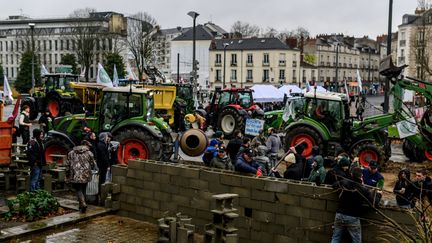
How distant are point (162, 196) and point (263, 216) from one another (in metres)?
2.52

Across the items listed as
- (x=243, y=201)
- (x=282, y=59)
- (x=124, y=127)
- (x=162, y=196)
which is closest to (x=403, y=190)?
(x=243, y=201)

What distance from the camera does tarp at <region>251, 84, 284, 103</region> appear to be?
3912 centimetres

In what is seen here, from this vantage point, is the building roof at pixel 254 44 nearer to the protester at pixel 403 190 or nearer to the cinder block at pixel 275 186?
the protester at pixel 403 190

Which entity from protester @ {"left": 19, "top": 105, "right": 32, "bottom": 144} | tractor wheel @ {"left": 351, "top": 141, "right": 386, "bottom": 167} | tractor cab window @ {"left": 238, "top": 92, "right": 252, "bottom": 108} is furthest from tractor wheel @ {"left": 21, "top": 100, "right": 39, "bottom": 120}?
tractor wheel @ {"left": 351, "top": 141, "right": 386, "bottom": 167}

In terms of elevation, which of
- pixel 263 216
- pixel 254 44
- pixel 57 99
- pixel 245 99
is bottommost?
pixel 263 216

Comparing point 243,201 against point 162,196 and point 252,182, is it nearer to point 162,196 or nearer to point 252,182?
point 252,182

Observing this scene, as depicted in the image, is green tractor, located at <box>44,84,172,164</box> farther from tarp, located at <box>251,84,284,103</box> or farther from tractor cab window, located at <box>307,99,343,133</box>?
tarp, located at <box>251,84,284,103</box>

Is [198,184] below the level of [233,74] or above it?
below

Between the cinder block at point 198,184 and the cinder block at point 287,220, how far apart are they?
5.59 feet

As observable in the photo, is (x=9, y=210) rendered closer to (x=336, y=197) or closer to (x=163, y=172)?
(x=163, y=172)

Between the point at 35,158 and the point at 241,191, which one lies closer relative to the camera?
the point at 241,191

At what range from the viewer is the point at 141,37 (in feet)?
235

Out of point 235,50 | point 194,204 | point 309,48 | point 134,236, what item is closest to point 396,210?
point 194,204

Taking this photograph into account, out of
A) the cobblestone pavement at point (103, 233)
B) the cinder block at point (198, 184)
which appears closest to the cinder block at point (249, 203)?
the cinder block at point (198, 184)
